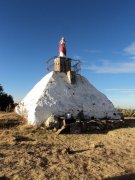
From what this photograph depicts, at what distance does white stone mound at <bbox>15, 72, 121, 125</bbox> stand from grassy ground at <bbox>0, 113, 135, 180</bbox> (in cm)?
198

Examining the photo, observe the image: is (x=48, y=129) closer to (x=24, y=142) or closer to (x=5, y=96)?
(x=24, y=142)

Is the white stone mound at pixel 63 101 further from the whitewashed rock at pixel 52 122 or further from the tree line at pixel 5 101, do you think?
the tree line at pixel 5 101

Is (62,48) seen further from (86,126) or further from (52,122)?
(86,126)

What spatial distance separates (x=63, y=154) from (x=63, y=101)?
28.5ft

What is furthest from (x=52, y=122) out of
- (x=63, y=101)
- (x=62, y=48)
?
(x=62, y=48)

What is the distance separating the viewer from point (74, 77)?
23.6 m

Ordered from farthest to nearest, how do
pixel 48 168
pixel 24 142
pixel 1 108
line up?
pixel 1 108
pixel 24 142
pixel 48 168

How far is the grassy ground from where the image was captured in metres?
10.6

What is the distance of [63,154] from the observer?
1316cm

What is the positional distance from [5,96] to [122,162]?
21370mm

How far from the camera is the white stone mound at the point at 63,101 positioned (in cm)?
2019

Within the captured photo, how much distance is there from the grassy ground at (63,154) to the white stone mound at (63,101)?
1980 mm

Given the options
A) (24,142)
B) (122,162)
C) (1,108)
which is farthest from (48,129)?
(1,108)

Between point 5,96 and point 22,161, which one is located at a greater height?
point 5,96
